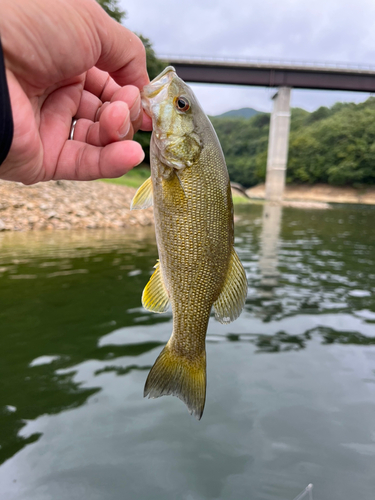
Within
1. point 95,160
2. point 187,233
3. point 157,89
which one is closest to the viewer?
point 187,233

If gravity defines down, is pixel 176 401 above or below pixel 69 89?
below

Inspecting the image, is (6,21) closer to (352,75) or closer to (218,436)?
(218,436)

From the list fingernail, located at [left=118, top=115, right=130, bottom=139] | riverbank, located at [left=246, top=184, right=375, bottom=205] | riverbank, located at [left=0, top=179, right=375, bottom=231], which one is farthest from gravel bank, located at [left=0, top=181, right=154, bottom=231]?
riverbank, located at [left=246, top=184, right=375, bottom=205]

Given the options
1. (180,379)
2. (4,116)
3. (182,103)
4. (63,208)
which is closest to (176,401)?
(180,379)

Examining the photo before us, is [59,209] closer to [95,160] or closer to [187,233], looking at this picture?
[95,160]

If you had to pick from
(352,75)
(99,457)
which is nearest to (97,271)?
(99,457)

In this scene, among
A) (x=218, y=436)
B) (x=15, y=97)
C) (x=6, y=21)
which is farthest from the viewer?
(x=218, y=436)

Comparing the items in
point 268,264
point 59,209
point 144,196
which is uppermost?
point 144,196
